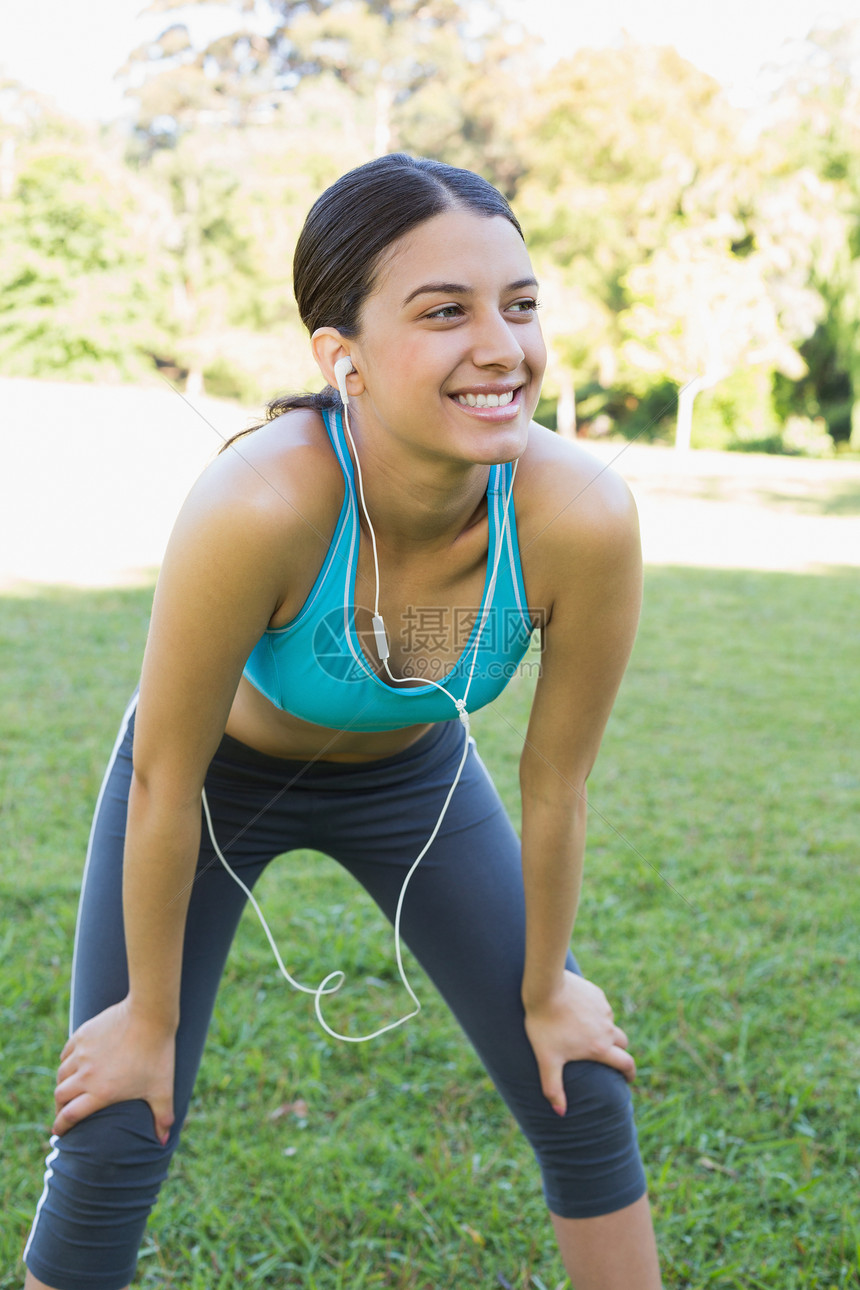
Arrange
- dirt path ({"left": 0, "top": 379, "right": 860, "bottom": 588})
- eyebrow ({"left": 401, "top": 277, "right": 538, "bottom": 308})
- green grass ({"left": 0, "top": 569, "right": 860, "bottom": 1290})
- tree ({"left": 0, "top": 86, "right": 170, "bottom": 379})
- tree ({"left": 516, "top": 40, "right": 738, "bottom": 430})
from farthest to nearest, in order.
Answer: tree ({"left": 0, "top": 86, "right": 170, "bottom": 379}), tree ({"left": 516, "top": 40, "right": 738, "bottom": 430}), dirt path ({"left": 0, "top": 379, "right": 860, "bottom": 588}), green grass ({"left": 0, "top": 569, "right": 860, "bottom": 1290}), eyebrow ({"left": 401, "top": 277, "right": 538, "bottom": 308})

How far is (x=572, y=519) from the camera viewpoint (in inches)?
63.5

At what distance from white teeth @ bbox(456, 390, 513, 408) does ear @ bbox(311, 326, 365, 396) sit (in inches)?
6.8

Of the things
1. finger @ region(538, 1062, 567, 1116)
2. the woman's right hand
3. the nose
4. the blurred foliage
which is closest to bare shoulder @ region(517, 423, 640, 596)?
the nose

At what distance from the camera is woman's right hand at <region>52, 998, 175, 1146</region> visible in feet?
5.23

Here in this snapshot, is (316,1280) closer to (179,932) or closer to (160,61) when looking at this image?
(179,932)

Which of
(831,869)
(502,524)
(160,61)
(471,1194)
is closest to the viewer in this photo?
(502,524)

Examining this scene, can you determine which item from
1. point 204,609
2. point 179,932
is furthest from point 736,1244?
point 204,609

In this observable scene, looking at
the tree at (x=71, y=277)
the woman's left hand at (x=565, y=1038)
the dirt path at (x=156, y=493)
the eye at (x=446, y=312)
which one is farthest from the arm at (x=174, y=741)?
the tree at (x=71, y=277)

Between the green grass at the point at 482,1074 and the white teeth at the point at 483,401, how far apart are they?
64.4 inches

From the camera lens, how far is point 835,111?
21.9 metres

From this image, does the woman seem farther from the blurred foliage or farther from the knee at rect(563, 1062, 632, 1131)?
the blurred foliage

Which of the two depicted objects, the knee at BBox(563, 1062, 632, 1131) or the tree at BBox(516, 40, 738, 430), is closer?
the knee at BBox(563, 1062, 632, 1131)

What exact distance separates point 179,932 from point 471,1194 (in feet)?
3.49

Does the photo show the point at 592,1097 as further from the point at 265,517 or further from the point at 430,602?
the point at 265,517
